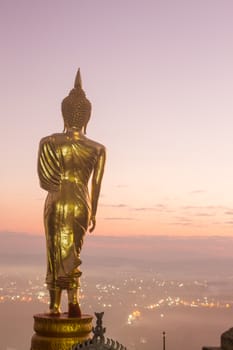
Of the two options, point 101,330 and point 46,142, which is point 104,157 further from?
point 101,330

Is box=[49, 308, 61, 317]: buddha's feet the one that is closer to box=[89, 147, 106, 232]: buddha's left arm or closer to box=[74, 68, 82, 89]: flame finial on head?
box=[89, 147, 106, 232]: buddha's left arm

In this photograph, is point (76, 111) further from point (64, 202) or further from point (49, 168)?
point (64, 202)

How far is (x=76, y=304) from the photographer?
31.6ft

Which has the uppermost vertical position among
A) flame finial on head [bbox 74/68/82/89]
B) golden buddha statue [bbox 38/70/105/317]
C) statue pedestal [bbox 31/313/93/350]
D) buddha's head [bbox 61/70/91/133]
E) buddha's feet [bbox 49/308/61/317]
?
flame finial on head [bbox 74/68/82/89]

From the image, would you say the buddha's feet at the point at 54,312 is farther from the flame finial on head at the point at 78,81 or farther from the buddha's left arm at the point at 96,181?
the flame finial on head at the point at 78,81

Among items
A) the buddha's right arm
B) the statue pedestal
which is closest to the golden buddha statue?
the buddha's right arm

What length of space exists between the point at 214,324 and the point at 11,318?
37.9ft

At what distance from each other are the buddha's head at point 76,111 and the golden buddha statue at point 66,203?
20 millimetres

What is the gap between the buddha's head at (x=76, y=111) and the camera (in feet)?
34.2

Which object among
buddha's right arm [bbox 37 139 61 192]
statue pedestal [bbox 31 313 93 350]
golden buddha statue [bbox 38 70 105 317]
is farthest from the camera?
buddha's right arm [bbox 37 139 61 192]

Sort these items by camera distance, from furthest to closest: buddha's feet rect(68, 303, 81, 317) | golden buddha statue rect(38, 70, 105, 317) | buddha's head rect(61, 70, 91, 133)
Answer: buddha's head rect(61, 70, 91, 133), golden buddha statue rect(38, 70, 105, 317), buddha's feet rect(68, 303, 81, 317)

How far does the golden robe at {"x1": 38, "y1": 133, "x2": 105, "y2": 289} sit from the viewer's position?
9812mm

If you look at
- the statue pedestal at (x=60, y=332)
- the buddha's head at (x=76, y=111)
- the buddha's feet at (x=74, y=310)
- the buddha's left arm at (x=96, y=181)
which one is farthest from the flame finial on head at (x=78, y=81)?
the statue pedestal at (x=60, y=332)

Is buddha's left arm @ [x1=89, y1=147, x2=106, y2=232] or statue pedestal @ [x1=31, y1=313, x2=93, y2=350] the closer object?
statue pedestal @ [x1=31, y1=313, x2=93, y2=350]
